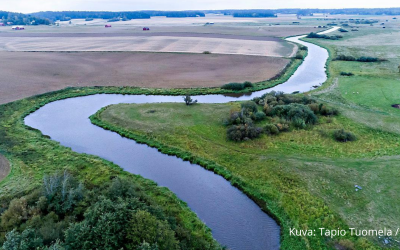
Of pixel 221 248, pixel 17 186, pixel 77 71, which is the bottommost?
pixel 221 248

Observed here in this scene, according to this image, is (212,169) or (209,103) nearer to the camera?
(212,169)

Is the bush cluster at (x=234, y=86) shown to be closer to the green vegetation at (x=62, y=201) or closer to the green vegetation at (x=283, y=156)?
the green vegetation at (x=283, y=156)

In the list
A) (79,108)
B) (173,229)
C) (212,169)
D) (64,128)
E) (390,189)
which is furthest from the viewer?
(79,108)

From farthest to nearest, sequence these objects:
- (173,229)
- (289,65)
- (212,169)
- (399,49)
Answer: (399,49) < (289,65) < (212,169) < (173,229)

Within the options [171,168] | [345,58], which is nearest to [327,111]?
[171,168]

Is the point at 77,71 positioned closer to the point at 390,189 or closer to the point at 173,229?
the point at 173,229

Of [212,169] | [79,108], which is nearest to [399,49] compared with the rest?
[212,169]
